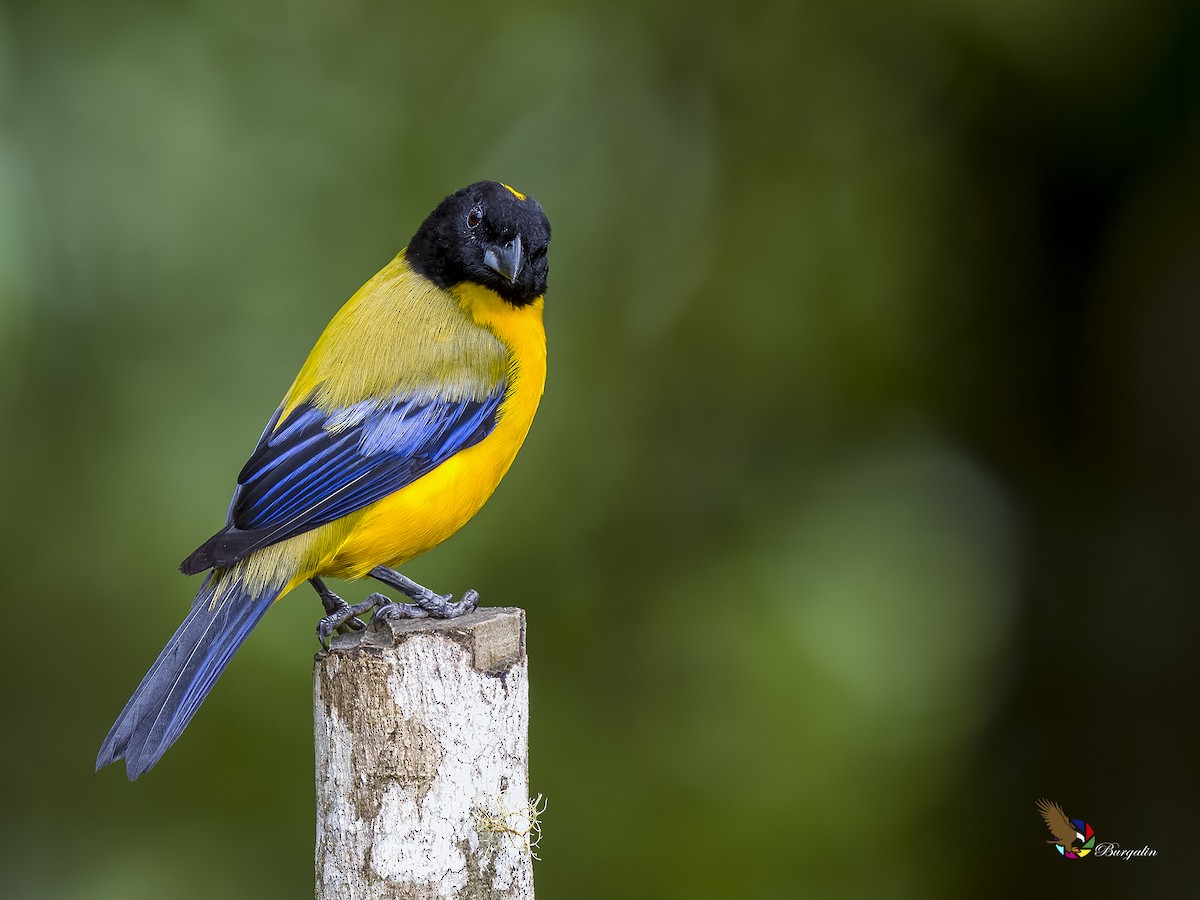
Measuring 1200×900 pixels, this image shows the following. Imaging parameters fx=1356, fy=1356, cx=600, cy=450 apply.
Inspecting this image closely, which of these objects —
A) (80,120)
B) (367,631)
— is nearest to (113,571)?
(80,120)

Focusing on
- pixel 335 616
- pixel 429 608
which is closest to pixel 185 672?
pixel 335 616

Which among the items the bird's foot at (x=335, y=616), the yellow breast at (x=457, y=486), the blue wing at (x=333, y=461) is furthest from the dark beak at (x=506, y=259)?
the bird's foot at (x=335, y=616)

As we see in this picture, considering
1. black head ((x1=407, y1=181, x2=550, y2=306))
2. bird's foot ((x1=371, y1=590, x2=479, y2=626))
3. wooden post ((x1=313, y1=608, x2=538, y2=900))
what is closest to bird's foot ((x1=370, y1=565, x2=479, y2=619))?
bird's foot ((x1=371, y1=590, x2=479, y2=626))

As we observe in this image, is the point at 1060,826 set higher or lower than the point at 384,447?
lower

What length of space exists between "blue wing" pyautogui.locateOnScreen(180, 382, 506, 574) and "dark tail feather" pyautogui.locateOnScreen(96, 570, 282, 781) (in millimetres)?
144

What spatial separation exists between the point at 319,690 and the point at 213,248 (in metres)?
3.04

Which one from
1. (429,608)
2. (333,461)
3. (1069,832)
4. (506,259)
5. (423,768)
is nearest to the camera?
(423,768)

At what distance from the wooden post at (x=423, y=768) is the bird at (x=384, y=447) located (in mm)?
330

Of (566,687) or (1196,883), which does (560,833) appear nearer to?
(566,687)

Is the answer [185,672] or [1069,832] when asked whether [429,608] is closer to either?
[185,672]

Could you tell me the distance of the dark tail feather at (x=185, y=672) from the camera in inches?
135

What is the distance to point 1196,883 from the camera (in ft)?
18.9

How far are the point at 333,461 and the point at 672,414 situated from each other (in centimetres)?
267

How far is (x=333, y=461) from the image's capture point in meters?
3.97
